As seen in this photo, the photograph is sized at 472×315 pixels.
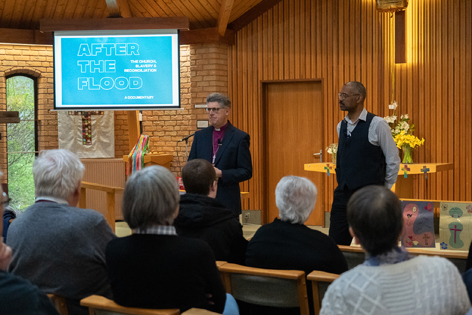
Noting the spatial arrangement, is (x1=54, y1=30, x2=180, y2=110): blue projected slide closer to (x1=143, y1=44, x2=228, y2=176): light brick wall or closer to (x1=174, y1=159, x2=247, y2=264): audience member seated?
(x1=143, y1=44, x2=228, y2=176): light brick wall

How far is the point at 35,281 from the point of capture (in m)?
2.07

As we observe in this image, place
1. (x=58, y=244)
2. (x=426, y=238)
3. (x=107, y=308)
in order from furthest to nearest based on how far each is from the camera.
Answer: (x=426, y=238) → (x=58, y=244) → (x=107, y=308)

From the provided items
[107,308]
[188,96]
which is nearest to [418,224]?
[107,308]

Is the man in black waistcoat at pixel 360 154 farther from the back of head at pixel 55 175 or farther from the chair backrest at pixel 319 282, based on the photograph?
the back of head at pixel 55 175

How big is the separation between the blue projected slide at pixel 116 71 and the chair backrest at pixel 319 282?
4916 millimetres

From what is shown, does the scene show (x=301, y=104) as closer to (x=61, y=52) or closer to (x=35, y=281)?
(x=61, y=52)

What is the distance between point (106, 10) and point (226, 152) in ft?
15.4

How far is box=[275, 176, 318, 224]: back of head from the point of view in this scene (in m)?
2.31

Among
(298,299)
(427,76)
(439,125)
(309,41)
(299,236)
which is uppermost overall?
(309,41)

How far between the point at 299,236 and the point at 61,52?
5485 millimetres

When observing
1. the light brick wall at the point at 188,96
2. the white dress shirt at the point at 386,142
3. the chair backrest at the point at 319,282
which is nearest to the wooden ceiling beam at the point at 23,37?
the light brick wall at the point at 188,96

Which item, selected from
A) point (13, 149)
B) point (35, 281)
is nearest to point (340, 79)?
point (13, 149)

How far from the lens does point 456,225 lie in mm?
3271

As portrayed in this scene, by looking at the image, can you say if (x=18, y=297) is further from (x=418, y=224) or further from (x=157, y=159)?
(x=157, y=159)
